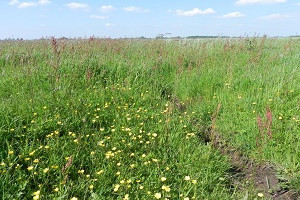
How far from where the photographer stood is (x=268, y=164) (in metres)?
2.69

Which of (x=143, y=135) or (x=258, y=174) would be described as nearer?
(x=258, y=174)

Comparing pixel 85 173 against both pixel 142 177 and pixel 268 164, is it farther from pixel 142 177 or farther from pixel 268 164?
pixel 268 164

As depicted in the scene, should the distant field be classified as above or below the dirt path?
above

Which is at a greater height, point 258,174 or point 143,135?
point 143,135

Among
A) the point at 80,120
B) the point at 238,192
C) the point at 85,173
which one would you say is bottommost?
the point at 238,192

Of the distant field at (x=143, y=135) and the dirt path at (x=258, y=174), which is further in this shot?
the dirt path at (x=258, y=174)

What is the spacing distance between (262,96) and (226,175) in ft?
6.23

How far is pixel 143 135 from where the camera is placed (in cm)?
300

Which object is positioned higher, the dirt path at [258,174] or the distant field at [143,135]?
the distant field at [143,135]

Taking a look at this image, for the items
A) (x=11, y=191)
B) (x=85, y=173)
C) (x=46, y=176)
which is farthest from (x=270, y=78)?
(x=11, y=191)

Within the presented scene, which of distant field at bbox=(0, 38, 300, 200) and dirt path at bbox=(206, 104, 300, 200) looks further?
dirt path at bbox=(206, 104, 300, 200)

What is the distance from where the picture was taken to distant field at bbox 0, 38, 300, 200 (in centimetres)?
218

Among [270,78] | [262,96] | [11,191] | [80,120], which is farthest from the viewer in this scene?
[270,78]

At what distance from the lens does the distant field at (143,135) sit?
85.8 inches
